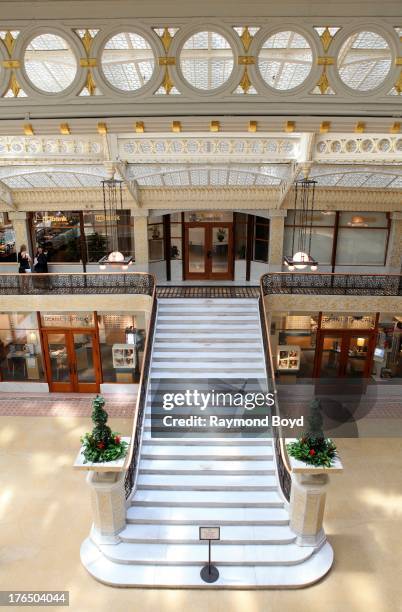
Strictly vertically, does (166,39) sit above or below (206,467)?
above

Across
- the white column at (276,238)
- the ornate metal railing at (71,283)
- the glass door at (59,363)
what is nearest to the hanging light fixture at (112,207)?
the ornate metal railing at (71,283)

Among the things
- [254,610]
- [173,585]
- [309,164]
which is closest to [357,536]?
[254,610]

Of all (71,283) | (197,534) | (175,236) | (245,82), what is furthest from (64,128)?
(175,236)

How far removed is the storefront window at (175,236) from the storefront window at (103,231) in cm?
150

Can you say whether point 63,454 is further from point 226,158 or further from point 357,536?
point 226,158

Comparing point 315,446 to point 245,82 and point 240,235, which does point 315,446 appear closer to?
point 245,82

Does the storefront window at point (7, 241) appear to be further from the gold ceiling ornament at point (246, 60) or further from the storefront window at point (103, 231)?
the gold ceiling ornament at point (246, 60)

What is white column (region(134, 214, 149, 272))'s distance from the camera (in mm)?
14073

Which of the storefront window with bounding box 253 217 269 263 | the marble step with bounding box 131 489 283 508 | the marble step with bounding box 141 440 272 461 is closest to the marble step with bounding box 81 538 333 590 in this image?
the marble step with bounding box 131 489 283 508

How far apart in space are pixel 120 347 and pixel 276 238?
6.21 meters

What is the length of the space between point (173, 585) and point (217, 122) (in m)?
6.67

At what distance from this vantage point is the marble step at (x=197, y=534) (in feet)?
24.1

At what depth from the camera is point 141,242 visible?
14.4 metres

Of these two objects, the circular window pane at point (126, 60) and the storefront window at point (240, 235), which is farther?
the storefront window at point (240, 235)
